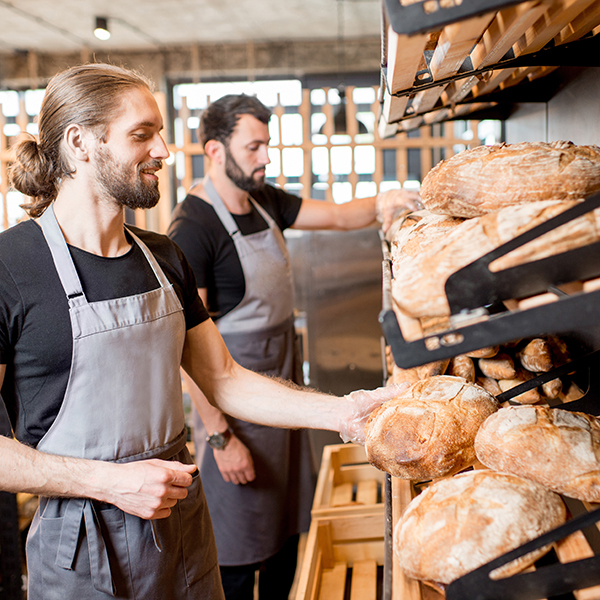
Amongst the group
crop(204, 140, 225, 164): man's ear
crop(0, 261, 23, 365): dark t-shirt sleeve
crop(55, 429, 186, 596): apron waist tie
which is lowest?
crop(55, 429, 186, 596): apron waist tie

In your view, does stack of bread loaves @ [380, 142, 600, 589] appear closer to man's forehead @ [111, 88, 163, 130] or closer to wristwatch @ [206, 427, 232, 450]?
man's forehead @ [111, 88, 163, 130]

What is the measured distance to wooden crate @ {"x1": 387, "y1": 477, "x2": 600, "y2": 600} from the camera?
0.57 metres

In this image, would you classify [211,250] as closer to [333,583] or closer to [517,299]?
[333,583]

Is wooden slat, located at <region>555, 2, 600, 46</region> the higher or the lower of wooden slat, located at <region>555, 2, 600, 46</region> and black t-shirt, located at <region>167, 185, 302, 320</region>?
the higher

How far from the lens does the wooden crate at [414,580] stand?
572mm

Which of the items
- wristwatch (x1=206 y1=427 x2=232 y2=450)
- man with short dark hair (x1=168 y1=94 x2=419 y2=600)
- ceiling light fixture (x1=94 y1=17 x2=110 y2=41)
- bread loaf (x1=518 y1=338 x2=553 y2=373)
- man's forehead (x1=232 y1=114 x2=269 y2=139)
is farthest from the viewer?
ceiling light fixture (x1=94 y1=17 x2=110 y2=41)

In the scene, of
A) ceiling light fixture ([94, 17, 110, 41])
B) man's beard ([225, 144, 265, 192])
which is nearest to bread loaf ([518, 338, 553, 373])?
man's beard ([225, 144, 265, 192])

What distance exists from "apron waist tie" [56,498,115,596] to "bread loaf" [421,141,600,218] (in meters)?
0.98

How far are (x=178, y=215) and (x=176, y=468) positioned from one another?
134 centimetres

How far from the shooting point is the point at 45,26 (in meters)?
5.82

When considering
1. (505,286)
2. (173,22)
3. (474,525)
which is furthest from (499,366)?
(173,22)

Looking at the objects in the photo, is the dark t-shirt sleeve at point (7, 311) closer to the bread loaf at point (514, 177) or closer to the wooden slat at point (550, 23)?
the bread loaf at point (514, 177)

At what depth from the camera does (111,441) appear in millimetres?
1228

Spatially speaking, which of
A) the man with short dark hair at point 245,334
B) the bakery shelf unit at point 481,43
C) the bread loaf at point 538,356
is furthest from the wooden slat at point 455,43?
the man with short dark hair at point 245,334
